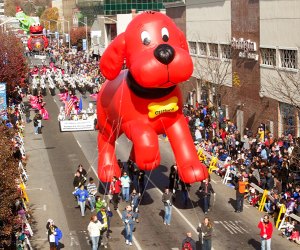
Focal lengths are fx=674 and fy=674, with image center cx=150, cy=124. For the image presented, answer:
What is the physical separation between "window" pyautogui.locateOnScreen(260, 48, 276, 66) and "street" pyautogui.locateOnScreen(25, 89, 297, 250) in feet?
22.0

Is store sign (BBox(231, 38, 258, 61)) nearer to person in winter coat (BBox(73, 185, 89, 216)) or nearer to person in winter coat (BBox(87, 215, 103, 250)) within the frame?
person in winter coat (BBox(73, 185, 89, 216))

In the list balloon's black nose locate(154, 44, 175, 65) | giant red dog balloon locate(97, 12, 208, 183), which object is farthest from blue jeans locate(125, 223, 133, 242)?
balloon's black nose locate(154, 44, 175, 65)

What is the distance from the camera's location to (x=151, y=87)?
60.9ft

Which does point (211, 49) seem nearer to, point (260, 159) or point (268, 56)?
point (268, 56)

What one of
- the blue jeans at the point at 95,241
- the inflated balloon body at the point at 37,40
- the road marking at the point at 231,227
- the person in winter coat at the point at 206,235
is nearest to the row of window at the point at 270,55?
the road marking at the point at 231,227

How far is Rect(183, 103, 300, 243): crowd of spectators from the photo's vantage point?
20984 mm

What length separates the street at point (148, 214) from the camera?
63.1 feet

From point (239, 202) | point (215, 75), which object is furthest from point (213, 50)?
point (239, 202)

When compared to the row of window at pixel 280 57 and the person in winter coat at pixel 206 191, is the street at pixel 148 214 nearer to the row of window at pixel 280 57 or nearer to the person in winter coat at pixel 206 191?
the person in winter coat at pixel 206 191

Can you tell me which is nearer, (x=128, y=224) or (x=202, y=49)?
(x=128, y=224)

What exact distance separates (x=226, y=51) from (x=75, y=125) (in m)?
9.66

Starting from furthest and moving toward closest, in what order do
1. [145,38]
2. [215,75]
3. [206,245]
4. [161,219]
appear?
[215,75] < [161,219] < [145,38] < [206,245]

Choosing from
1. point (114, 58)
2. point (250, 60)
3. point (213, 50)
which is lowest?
point (250, 60)

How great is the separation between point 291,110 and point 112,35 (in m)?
60.6
